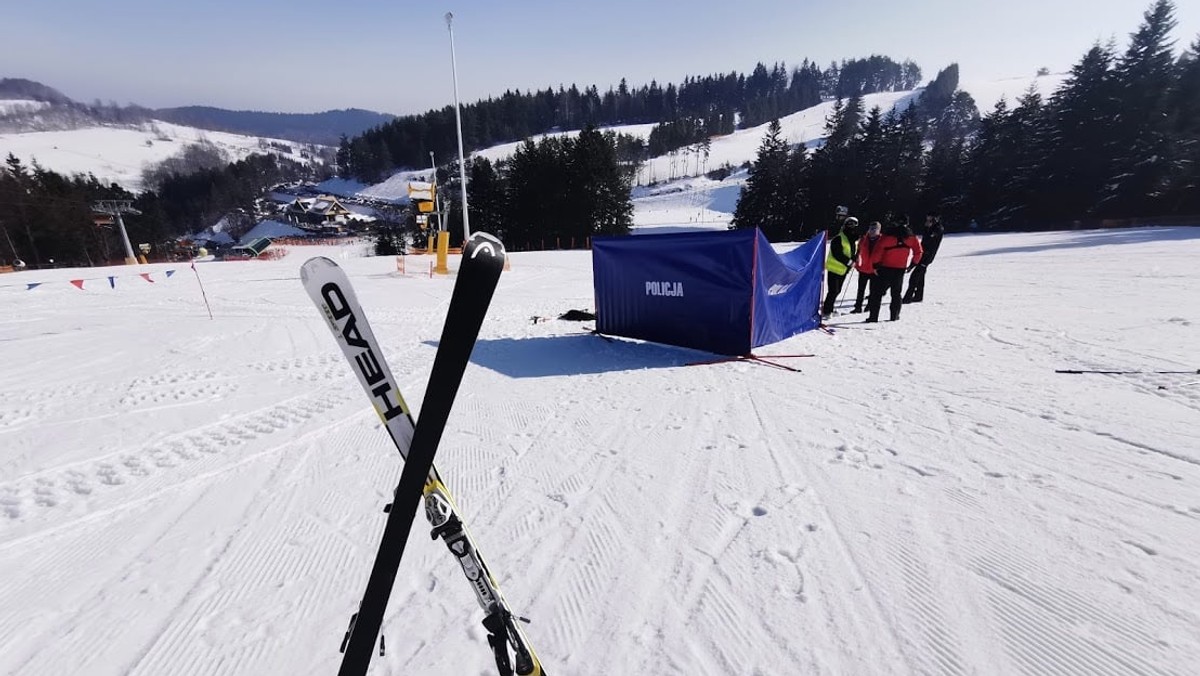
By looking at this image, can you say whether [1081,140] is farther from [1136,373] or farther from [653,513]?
[653,513]

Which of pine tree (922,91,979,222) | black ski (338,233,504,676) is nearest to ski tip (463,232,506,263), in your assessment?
black ski (338,233,504,676)

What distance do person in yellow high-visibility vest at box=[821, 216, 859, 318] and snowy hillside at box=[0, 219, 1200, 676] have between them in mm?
2519

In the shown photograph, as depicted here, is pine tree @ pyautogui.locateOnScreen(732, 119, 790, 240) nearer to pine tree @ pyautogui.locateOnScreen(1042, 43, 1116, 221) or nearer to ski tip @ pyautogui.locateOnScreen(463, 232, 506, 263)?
pine tree @ pyautogui.locateOnScreen(1042, 43, 1116, 221)

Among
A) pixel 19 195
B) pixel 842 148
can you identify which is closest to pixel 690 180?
pixel 842 148

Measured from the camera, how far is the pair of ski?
1316 mm

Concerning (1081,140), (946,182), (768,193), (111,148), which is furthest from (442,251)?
(111,148)

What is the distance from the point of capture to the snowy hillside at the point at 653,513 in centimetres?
221

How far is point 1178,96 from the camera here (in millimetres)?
28062

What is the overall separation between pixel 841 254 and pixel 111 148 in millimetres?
210543

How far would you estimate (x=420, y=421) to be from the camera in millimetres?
1421

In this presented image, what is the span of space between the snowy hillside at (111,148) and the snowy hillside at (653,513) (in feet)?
478

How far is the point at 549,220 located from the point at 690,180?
59.4 meters

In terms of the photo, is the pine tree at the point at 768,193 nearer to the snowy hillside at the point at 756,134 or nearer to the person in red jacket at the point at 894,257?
the person in red jacket at the point at 894,257

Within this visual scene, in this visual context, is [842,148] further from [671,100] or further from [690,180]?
[671,100]
